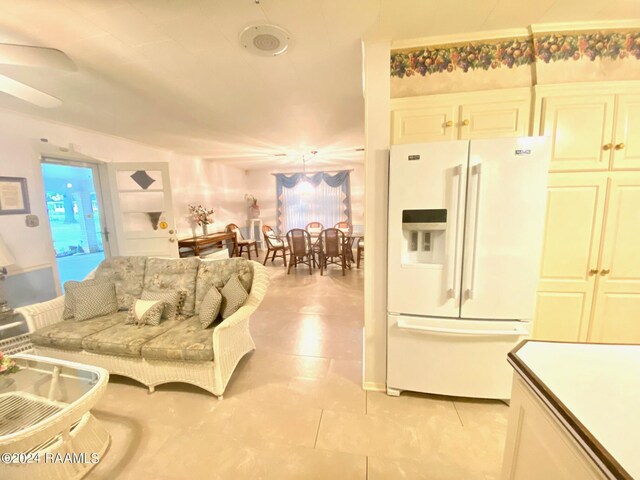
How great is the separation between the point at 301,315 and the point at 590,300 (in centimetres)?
263

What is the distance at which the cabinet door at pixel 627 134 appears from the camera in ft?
5.24

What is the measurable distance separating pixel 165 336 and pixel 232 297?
0.55 meters

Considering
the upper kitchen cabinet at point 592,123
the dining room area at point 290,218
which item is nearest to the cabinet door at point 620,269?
the upper kitchen cabinet at point 592,123

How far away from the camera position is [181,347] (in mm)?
1815

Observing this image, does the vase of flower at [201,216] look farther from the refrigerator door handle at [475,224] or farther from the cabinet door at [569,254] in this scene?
the cabinet door at [569,254]

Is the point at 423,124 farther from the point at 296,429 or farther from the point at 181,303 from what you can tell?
the point at 181,303

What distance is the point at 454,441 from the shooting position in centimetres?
150

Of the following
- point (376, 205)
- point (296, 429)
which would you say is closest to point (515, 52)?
point (376, 205)

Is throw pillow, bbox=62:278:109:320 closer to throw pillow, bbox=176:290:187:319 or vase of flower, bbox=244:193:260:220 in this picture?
throw pillow, bbox=176:290:187:319

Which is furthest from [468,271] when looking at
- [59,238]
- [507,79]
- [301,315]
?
[59,238]

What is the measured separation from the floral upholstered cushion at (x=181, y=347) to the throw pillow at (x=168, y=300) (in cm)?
31

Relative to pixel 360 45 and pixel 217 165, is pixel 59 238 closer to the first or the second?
pixel 217 165

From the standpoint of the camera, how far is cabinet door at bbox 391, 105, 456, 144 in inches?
68.1

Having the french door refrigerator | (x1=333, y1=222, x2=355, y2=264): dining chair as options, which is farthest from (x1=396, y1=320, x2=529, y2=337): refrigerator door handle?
(x1=333, y1=222, x2=355, y2=264): dining chair
